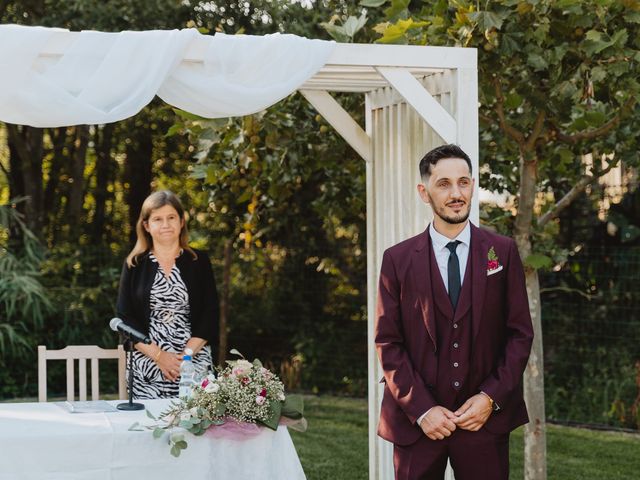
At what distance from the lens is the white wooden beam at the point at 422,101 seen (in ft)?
15.4

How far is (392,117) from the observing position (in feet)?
17.2

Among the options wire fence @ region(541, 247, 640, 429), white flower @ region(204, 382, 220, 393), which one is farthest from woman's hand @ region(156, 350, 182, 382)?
wire fence @ region(541, 247, 640, 429)

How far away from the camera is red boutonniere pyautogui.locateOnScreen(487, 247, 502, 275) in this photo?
359 centimetres

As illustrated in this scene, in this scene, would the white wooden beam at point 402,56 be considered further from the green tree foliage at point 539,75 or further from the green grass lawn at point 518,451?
the green grass lawn at point 518,451

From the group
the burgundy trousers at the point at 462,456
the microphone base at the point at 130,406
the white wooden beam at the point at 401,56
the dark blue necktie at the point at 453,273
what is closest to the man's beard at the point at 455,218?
the dark blue necktie at the point at 453,273

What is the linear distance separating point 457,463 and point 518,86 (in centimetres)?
247

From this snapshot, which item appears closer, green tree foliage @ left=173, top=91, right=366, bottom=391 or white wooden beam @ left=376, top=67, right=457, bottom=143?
white wooden beam @ left=376, top=67, right=457, bottom=143

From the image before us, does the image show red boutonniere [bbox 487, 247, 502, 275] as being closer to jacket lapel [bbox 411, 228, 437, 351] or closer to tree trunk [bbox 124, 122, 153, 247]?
jacket lapel [bbox 411, 228, 437, 351]

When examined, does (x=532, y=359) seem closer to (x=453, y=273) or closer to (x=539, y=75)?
(x=539, y=75)

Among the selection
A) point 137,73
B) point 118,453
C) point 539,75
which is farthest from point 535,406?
point 137,73

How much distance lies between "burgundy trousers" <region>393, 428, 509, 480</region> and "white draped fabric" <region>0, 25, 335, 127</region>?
1.65 m

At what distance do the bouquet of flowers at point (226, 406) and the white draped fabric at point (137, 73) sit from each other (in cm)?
114

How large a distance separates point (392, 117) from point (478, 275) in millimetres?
1838

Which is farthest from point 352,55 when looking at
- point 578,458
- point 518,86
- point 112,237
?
point 112,237
